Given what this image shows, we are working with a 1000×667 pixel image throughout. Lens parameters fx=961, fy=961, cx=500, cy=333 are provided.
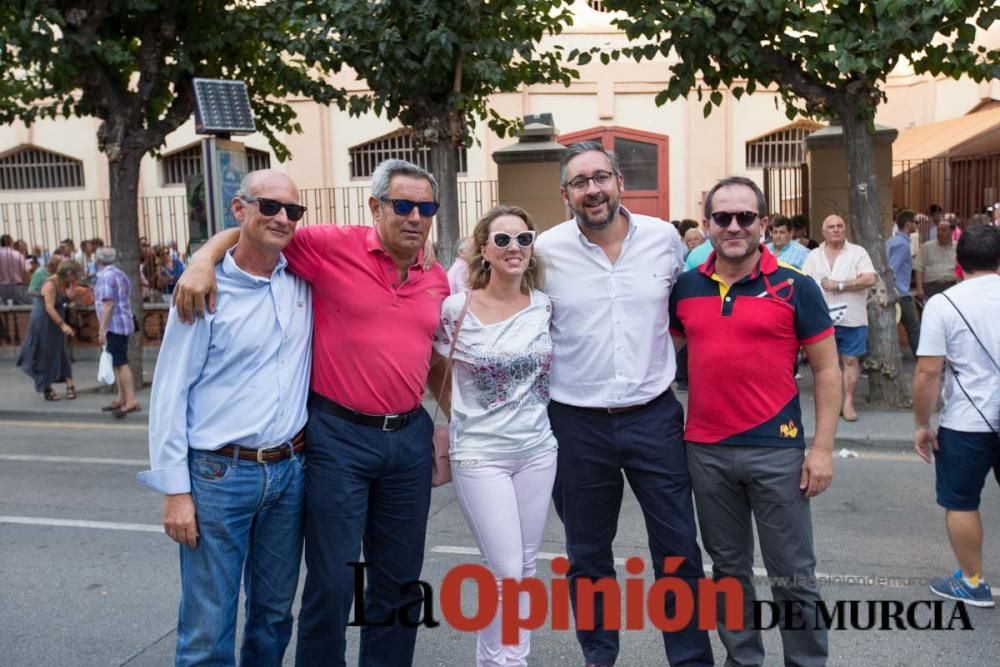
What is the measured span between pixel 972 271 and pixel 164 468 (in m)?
3.64

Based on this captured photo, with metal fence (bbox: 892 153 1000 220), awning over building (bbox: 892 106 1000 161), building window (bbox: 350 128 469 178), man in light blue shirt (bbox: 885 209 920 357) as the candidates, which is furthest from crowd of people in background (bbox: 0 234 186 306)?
awning over building (bbox: 892 106 1000 161)

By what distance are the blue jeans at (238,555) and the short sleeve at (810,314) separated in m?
1.82

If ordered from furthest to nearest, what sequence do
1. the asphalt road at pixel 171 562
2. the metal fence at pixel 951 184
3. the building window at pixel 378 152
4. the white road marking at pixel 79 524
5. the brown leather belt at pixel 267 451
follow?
1. the building window at pixel 378 152
2. the metal fence at pixel 951 184
3. the white road marking at pixel 79 524
4. the asphalt road at pixel 171 562
5. the brown leather belt at pixel 267 451

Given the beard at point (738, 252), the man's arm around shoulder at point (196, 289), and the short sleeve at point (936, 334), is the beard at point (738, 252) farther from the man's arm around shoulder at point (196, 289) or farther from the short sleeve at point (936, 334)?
the man's arm around shoulder at point (196, 289)

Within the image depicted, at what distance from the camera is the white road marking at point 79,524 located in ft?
20.0

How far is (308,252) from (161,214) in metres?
15.4

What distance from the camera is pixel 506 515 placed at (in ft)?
11.3

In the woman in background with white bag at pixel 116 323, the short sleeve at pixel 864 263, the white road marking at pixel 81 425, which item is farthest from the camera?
the woman in background with white bag at pixel 116 323

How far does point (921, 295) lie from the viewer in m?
12.0

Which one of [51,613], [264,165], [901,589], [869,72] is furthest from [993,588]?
[264,165]

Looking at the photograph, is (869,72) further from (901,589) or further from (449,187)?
(901,589)

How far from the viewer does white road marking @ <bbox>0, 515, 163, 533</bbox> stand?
6.09 meters

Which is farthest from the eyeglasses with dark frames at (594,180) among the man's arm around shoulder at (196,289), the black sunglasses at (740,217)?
the man's arm around shoulder at (196,289)

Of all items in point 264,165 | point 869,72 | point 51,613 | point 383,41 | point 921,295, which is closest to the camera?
point 51,613
